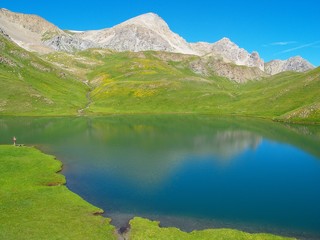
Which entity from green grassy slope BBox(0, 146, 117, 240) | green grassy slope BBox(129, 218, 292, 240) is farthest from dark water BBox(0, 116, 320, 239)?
green grassy slope BBox(0, 146, 117, 240)

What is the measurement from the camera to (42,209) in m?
43.4

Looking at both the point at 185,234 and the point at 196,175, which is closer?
the point at 185,234

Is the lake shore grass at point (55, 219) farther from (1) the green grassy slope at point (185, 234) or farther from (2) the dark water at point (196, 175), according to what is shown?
(2) the dark water at point (196, 175)

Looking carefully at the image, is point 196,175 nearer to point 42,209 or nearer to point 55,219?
point 42,209

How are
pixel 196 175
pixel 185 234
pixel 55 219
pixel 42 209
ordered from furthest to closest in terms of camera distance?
pixel 196 175, pixel 42 209, pixel 55 219, pixel 185 234

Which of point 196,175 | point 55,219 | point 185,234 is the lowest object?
point 55,219

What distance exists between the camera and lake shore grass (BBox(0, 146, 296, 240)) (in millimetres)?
37031

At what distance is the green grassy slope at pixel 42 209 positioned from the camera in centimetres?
3697

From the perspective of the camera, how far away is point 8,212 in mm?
41656

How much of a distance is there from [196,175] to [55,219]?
3190 cm

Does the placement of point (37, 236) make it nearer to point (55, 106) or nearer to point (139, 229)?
point (139, 229)

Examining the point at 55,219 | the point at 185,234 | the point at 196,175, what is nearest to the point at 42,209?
the point at 55,219

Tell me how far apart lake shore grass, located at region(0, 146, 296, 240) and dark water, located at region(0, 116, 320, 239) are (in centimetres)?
255

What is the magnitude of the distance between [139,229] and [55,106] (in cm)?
17239
